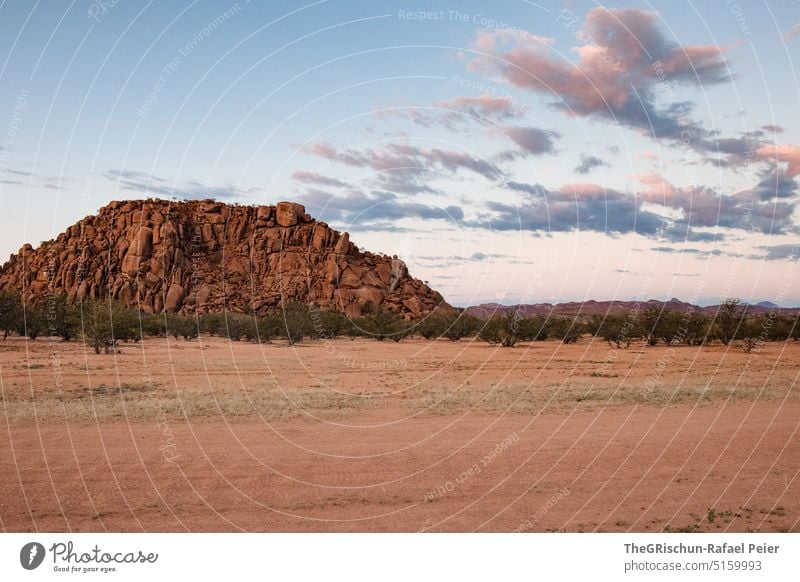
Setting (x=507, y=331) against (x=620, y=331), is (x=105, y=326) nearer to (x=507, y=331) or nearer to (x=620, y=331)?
(x=507, y=331)

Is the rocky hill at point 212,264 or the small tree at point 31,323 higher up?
the rocky hill at point 212,264

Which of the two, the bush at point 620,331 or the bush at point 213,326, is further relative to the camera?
the bush at point 213,326

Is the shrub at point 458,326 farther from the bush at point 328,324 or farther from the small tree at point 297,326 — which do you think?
the small tree at point 297,326

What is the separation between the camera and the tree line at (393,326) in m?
55.8

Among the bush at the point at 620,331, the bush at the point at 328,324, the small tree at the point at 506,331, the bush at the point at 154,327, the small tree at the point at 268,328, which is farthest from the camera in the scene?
the bush at the point at 328,324

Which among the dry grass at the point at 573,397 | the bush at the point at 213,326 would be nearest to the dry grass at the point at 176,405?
the dry grass at the point at 573,397

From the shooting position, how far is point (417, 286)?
123m

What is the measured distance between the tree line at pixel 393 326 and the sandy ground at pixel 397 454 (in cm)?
2522

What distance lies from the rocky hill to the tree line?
927 inches

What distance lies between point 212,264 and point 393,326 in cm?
5289

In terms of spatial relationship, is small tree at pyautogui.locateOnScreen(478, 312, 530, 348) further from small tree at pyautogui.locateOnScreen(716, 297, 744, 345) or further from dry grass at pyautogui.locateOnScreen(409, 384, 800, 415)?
dry grass at pyautogui.locateOnScreen(409, 384, 800, 415)

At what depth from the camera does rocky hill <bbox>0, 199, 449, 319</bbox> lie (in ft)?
356

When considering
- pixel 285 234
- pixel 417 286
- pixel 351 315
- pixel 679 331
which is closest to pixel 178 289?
pixel 285 234

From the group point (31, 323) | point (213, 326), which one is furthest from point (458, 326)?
point (31, 323)
